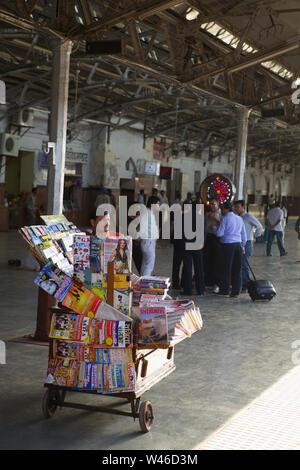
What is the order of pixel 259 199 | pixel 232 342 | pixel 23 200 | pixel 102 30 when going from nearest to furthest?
pixel 232 342 → pixel 102 30 → pixel 23 200 → pixel 259 199

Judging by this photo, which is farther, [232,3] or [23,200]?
[23,200]

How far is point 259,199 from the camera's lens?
3856 centimetres

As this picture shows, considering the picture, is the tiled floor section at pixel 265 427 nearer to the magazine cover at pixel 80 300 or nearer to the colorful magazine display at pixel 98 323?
the colorful magazine display at pixel 98 323

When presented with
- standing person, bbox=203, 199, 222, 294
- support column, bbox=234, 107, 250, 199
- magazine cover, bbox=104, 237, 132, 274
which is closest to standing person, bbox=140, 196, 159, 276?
standing person, bbox=203, 199, 222, 294

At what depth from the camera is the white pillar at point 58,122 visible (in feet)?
25.7

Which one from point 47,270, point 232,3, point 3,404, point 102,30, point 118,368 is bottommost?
point 3,404

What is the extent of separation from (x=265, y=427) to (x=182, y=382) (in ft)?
3.75

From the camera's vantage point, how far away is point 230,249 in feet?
31.2

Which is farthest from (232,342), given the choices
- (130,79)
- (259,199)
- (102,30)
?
(259,199)

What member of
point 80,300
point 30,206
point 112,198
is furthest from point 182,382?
point 112,198

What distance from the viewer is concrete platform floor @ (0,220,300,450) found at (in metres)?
3.88

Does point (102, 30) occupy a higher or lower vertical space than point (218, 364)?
higher

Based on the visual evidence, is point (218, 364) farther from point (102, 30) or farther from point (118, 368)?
point (102, 30)

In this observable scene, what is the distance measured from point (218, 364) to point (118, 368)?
78.6 inches
